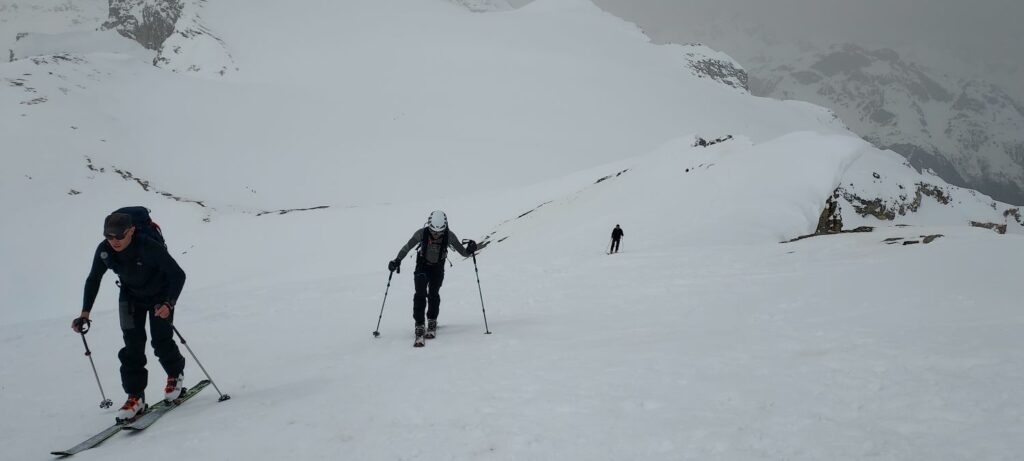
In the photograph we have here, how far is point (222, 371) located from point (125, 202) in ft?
147

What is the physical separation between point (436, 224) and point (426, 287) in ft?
4.14

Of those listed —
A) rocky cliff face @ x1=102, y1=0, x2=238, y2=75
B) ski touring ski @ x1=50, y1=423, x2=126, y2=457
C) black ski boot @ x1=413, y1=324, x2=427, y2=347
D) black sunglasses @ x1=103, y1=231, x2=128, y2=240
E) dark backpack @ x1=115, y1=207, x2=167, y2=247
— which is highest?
rocky cliff face @ x1=102, y1=0, x2=238, y2=75

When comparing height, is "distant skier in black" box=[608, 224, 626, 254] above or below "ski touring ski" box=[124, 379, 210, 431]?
above

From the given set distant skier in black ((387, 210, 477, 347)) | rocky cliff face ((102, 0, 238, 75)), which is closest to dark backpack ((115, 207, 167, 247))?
distant skier in black ((387, 210, 477, 347))

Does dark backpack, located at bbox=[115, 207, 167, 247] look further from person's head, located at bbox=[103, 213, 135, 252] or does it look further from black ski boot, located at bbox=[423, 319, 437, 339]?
black ski boot, located at bbox=[423, 319, 437, 339]

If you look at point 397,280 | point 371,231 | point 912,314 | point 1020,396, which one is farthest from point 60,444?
point 371,231

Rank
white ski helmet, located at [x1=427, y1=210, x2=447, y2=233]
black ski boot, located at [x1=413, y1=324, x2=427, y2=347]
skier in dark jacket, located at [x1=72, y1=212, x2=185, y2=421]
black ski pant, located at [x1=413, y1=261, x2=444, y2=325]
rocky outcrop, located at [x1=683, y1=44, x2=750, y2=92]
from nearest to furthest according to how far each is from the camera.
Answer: skier in dark jacket, located at [x1=72, y1=212, x2=185, y2=421], black ski boot, located at [x1=413, y1=324, x2=427, y2=347], white ski helmet, located at [x1=427, y1=210, x2=447, y2=233], black ski pant, located at [x1=413, y1=261, x2=444, y2=325], rocky outcrop, located at [x1=683, y1=44, x2=750, y2=92]

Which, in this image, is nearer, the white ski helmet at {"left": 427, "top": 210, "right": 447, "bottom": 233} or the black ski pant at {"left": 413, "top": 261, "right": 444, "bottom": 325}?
the white ski helmet at {"left": 427, "top": 210, "right": 447, "bottom": 233}

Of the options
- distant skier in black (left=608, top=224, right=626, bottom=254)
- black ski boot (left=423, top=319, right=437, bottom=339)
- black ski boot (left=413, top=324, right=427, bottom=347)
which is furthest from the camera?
distant skier in black (left=608, top=224, right=626, bottom=254)

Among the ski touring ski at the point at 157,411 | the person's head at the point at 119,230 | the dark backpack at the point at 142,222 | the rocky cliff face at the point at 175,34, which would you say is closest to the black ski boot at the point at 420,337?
the ski touring ski at the point at 157,411

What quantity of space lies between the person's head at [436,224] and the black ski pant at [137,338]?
390cm

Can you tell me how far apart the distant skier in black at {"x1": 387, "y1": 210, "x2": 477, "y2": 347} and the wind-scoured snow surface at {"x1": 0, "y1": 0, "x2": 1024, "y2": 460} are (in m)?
0.67

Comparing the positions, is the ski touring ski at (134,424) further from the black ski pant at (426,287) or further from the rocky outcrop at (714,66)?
the rocky outcrop at (714,66)

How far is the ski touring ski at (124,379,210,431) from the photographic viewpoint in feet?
18.2
